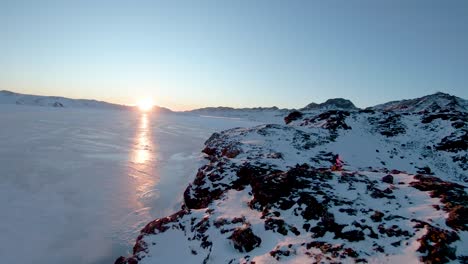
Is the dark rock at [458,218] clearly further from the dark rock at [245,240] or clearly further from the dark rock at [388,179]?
the dark rock at [245,240]

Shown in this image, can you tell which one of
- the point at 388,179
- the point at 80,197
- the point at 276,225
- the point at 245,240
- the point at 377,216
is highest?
the point at 388,179

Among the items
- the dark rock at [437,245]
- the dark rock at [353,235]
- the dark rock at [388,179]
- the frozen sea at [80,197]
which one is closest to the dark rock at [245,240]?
the dark rock at [353,235]

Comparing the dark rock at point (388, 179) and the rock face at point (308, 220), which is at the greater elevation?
the dark rock at point (388, 179)

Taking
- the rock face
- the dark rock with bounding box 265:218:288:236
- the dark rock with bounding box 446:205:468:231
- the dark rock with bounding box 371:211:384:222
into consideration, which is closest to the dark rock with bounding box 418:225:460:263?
the rock face

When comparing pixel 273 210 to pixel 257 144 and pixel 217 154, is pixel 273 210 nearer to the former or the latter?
pixel 257 144

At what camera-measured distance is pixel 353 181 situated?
45.3 feet

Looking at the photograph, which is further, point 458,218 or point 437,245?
point 458,218

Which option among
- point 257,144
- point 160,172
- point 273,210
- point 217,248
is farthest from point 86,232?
point 257,144

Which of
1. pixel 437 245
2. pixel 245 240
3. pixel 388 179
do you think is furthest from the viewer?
pixel 388 179

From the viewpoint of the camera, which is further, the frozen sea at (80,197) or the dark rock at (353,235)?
the frozen sea at (80,197)

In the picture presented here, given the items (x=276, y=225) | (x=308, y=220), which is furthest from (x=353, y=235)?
(x=276, y=225)

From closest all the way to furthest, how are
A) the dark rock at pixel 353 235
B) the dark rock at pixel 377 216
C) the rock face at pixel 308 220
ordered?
the rock face at pixel 308 220
the dark rock at pixel 353 235
the dark rock at pixel 377 216

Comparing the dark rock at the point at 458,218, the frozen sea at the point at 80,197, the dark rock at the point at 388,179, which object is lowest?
the frozen sea at the point at 80,197

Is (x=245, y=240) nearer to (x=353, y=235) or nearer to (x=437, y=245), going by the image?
(x=353, y=235)
